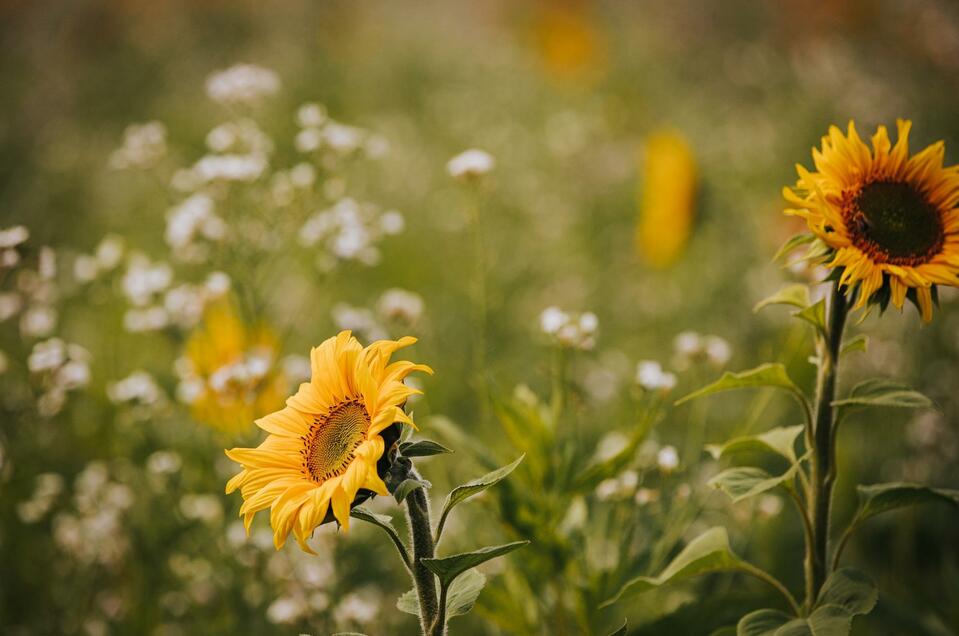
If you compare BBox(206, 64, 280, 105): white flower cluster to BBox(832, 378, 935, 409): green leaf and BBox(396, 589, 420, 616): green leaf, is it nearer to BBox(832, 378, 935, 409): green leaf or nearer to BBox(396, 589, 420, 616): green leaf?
Result: BBox(396, 589, 420, 616): green leaf

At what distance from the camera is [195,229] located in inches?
79.3

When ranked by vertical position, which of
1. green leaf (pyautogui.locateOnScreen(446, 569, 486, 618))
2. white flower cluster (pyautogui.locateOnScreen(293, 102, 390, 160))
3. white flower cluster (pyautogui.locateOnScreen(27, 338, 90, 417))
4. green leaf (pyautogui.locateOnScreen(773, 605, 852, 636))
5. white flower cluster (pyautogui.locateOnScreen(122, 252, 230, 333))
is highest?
white flower cluster (pyautogui.locateOnScreen(293, 102, 390, 160))

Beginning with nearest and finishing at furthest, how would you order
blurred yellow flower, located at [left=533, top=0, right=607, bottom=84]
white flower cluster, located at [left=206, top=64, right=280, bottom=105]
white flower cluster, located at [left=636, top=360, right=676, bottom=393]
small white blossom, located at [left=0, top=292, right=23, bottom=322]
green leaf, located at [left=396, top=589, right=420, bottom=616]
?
1. green leaf, located at [left=396, top=589, right=420, bottom=616]
2. white flower cluster, located at [left=636, top=360, right=676, bottom=393]
3. small white blossom, located at [left=0, top=292, right=23, bottom=322]
4. white flower cluster, located at [left=206, top=64, right=280, bottom=105]
5. blurred yellow flower, located at [left=533, top=0, right=607, bottom=84]

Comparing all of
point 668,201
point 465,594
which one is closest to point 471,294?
point 668,201

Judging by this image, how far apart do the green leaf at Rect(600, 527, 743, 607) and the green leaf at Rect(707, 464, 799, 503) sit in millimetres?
94

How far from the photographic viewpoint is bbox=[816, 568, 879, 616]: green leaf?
105 centimetres

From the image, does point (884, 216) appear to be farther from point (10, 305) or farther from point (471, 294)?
point (471, 294)

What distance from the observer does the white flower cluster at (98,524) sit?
2.03 m

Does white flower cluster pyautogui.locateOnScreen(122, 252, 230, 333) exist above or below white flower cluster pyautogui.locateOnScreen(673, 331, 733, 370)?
above

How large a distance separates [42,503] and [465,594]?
1561 millimetres

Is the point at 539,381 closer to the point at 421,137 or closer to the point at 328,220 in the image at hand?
the point at 328,220

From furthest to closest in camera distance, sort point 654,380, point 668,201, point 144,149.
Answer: point 668,201 → point 144,149 → point 654,380

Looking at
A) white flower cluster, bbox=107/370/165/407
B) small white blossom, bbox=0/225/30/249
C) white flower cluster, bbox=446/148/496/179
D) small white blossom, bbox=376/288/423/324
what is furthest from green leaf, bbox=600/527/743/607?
small white blossom, bbox=0/225/30/249

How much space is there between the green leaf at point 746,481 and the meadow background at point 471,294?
31cm
